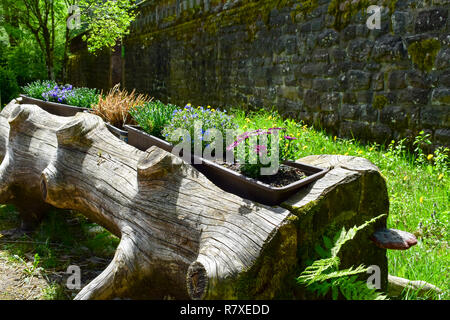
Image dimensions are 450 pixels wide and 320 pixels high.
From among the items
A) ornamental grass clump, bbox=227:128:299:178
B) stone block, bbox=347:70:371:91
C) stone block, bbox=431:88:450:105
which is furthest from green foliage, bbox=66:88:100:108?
stone block, bbox=431:88:450:105

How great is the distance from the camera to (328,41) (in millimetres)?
5434

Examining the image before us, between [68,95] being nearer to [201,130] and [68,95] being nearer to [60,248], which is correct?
[60,248]

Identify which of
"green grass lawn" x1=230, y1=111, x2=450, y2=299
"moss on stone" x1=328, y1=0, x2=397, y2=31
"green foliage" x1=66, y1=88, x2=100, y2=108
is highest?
"moss on stone" x1=328, y1=0, x2=397, y2=31

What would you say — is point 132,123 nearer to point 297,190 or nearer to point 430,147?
point 297,190

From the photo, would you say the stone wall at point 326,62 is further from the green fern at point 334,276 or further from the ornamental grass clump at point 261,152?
the green fern at point 334,276

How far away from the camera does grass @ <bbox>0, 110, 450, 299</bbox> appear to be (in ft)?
8.53

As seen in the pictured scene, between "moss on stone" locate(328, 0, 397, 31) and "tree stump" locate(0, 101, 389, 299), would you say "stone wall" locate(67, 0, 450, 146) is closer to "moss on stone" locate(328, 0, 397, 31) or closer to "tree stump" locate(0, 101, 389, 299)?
"moss on stone" locate(328, 0, 397, 31)

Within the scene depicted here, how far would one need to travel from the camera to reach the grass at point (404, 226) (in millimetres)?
2600

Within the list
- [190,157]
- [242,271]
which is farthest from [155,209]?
[242,271]

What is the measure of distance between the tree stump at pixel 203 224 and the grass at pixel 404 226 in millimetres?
454

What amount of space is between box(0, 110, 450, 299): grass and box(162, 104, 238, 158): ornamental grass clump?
4.07 ft

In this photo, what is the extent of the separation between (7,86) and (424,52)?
1109cm

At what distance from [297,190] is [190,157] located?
76 centimetres

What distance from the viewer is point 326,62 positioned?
5.49m
